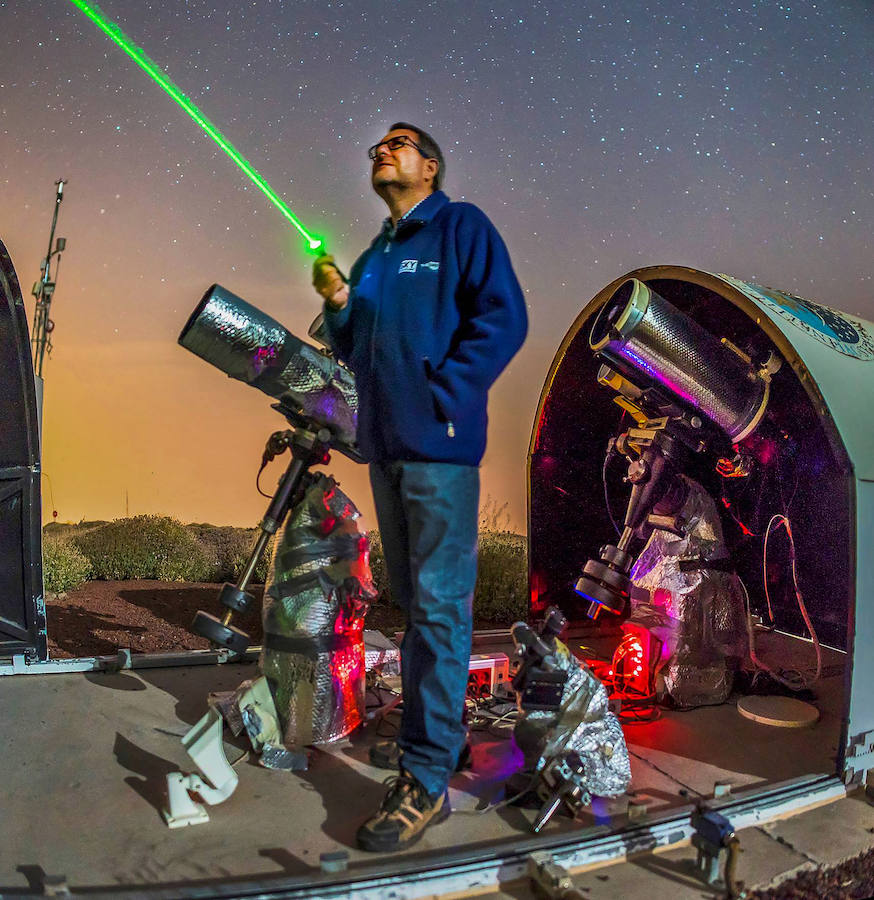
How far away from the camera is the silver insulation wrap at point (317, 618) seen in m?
3.02

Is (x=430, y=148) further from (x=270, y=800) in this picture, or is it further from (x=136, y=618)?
(x=136, y=618)

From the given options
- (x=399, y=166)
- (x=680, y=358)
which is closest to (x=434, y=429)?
(x=399, y=166)

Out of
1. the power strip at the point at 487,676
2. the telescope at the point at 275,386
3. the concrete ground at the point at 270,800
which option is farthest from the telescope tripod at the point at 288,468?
the power strip at the point at 487,676

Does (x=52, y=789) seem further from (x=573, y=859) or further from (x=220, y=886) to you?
(x=573, y=859)

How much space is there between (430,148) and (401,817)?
7.51 feet

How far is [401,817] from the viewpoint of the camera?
7.38 ft

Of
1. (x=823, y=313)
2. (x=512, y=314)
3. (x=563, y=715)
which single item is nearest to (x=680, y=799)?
(x=563, y=715)

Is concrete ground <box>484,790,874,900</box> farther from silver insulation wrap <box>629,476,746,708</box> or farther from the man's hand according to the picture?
the man's hand

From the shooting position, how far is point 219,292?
2959 millimetres

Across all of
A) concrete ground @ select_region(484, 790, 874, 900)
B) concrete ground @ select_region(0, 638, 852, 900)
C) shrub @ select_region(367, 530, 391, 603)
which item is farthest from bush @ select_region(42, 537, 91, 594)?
concrete ground @ select_region(484, 790, 874, 900)

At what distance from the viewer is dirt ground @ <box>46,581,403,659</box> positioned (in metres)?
5.52

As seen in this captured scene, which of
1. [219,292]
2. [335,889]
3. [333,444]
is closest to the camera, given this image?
[335,889]

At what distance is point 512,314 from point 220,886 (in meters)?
1.84

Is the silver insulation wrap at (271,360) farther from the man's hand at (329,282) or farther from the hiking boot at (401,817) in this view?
the hiking boot at (401,817)
